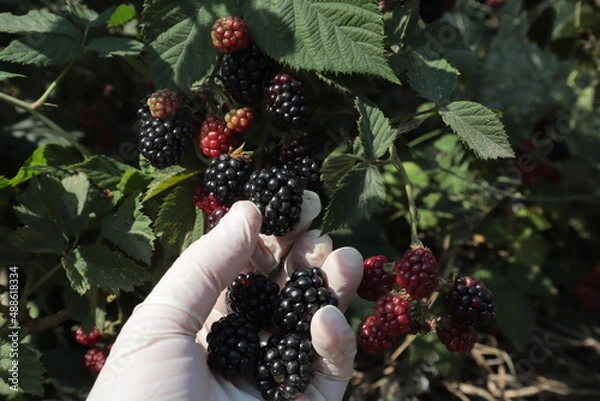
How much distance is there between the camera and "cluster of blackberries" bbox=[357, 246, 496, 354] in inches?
48.2

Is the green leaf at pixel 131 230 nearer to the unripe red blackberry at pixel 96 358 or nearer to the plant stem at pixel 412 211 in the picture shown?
the unripe red blackberry at pixel 96 358

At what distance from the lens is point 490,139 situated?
1.35 meters

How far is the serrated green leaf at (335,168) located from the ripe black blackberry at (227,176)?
0.16m

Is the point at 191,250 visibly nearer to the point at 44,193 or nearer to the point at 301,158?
the point at 301,158

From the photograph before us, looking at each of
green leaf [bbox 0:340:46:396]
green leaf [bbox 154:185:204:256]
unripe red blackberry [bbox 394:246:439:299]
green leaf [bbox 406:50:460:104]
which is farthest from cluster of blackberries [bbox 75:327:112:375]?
green leaf [bbox 406:50:460:104]

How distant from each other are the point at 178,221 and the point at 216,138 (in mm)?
218

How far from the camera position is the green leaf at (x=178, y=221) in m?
1.42

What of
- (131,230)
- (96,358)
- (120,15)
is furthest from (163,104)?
(96,358)

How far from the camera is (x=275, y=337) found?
128cm

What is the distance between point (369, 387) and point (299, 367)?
1.28 m

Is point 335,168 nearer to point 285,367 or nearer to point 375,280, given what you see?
point 375,280

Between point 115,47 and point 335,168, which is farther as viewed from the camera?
point 115,47

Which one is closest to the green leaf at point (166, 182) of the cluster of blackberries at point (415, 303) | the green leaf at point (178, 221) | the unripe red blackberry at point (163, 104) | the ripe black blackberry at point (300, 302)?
the green leaf at point (178, 221)

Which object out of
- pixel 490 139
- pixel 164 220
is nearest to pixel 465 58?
pixel 490 139
